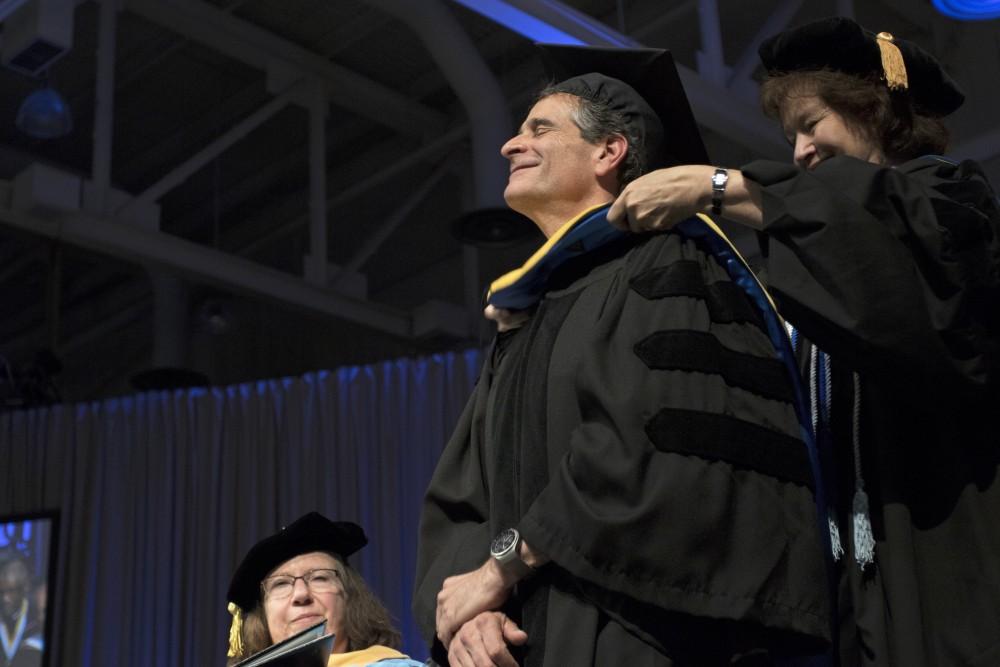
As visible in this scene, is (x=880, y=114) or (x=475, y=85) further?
(x=475, y=85)

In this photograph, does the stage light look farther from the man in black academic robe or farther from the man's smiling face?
the man in black academic robe

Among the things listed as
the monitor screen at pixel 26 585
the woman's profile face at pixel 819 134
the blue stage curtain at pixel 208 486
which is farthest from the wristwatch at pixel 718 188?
the monitor screen at pixel 26 585

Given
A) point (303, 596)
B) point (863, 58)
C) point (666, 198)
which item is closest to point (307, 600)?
point (303, 596)

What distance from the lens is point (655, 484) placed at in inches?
63.3

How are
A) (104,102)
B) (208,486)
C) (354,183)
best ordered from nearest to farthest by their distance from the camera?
1. (208,486)
2. (104,102)
3. (354,183)

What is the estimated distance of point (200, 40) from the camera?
7.96 m

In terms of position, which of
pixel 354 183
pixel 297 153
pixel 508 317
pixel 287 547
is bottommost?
pixel 287 547

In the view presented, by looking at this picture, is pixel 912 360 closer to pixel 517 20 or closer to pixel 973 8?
pixel 973 8

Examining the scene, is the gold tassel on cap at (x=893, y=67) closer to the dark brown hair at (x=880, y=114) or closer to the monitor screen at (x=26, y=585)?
the dark brown hair at (x=880, y=114)

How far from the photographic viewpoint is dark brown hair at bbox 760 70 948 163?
193cm

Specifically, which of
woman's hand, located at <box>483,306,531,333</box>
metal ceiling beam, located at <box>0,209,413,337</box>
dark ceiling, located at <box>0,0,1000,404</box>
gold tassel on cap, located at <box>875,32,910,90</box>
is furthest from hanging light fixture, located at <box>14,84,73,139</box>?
gold tassel on cap, located at <box>875,32,910,90</box>

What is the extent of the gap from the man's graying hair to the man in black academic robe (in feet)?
0.31

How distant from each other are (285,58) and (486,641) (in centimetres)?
706

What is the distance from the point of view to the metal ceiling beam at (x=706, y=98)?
572cm
